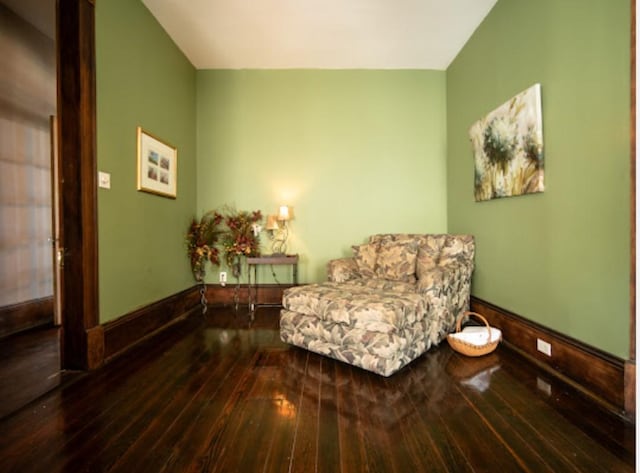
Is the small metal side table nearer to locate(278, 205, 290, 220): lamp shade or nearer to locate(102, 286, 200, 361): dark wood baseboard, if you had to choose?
locate(278, 205, 290, 220): lamp shade

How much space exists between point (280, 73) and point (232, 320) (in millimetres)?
3090

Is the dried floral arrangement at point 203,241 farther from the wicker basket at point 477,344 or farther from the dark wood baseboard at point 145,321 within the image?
the wicker basket at point 477,344

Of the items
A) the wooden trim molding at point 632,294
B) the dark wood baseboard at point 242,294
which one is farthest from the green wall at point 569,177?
the dark wood baseboard at point 242,294

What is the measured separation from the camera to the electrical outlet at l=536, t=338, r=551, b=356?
1.93 meters

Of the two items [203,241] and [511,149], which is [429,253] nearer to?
[511,149]

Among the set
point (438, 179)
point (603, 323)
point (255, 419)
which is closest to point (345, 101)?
point (438, 179)

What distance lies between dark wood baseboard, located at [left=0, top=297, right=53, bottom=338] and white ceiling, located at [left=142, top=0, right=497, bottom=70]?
306cm

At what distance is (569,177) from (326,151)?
2.49 m

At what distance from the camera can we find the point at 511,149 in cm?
229

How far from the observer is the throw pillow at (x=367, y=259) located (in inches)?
115

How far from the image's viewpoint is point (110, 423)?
4.63 feet

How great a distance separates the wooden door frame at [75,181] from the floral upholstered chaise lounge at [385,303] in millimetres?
1400

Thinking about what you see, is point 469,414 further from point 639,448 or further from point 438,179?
point 438,179

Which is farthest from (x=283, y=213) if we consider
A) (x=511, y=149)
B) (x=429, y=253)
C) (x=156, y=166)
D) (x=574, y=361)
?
(x=574, y=361)
